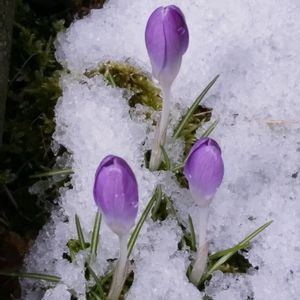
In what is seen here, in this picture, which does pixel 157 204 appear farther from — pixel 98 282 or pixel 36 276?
pixel 36 276

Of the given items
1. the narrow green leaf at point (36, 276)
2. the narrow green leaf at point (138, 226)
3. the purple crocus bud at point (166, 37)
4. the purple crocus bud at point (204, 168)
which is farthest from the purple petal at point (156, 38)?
the narrow green leaf at point (36, 276)

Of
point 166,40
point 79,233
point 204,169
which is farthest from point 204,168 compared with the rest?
point 79,233

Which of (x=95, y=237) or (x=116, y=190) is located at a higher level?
(x=116, y=190)

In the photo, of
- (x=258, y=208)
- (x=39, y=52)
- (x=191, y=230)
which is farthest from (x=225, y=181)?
(x=39, y=52)

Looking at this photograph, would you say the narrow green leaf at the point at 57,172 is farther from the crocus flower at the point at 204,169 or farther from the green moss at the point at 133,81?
the crocus flower at the point at 204,169

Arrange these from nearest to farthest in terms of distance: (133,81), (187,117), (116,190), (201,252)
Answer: (116,190) < (201,252) < (187,117) < (133,81)

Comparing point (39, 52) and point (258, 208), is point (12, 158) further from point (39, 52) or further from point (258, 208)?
point (258, 208)
